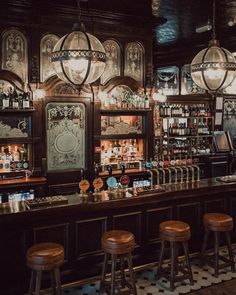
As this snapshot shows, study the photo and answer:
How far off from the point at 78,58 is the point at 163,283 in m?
2.79

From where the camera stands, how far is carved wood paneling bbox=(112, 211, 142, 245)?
4.64 metres

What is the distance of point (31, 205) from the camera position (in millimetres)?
4117

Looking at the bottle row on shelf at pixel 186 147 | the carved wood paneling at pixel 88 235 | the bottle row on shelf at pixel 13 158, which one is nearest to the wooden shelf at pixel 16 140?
the bottle row on shelf at pixel 13 158

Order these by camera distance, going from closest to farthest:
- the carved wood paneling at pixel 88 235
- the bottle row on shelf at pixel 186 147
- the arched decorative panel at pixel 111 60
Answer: the carved wood paneling at pixel 88 235
the arched decorative panel at pixel 111 60
the bottle row on shelf at pixel 186 147

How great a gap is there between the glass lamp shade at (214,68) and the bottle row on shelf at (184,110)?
17.9 feet

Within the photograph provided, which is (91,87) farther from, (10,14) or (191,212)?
(191,212)

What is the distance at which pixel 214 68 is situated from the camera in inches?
177

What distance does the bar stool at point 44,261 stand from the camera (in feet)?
11.6

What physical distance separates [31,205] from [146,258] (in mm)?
1722

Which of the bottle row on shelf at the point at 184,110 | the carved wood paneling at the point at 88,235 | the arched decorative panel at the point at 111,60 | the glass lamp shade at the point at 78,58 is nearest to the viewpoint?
the glass lamp shade at the point at 78,58

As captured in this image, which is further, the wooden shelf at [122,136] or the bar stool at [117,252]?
the wooden shelf at [122,136]

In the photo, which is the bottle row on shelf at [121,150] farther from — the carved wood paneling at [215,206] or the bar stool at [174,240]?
the bar stool at [174,240]

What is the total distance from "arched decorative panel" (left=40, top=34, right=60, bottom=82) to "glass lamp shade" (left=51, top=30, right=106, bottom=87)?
10.8ft

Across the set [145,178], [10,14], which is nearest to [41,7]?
[10,14]
